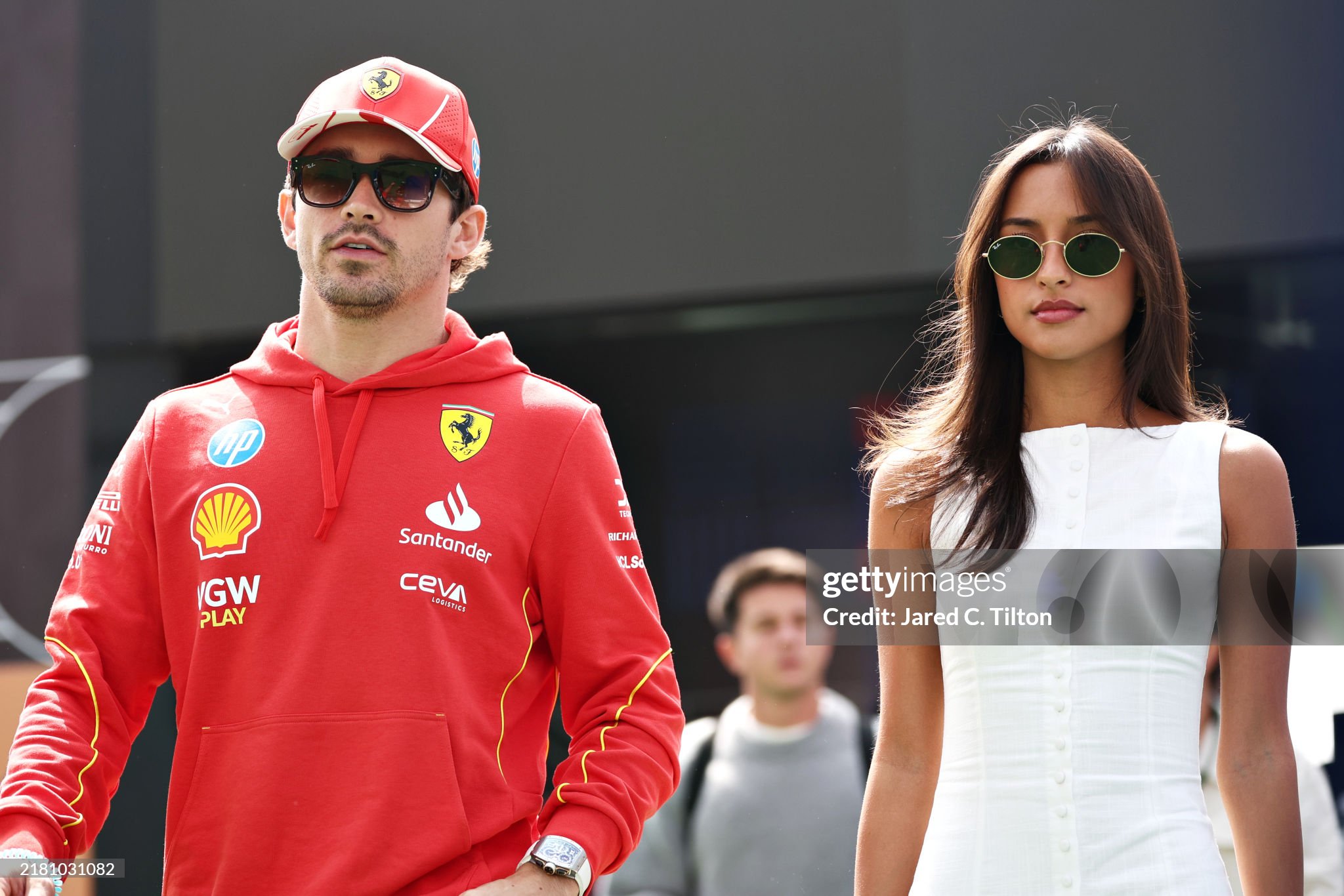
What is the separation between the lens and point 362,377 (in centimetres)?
232

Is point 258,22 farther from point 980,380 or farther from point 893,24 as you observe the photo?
point 980,380

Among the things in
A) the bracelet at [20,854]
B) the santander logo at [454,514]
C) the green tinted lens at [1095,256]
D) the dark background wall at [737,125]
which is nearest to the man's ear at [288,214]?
the santander logo at [454,514]

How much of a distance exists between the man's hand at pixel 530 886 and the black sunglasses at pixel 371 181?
0.98 m

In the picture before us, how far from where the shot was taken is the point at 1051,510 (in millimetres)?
2260

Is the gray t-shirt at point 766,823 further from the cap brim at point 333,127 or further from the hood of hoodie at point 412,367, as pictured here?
the cap brim at point 333,127

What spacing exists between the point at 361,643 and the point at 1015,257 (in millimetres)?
1093

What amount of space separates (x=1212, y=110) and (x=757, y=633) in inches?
64.5

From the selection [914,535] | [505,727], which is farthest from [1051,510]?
[505,727]

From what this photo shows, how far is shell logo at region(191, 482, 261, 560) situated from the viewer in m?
2.18

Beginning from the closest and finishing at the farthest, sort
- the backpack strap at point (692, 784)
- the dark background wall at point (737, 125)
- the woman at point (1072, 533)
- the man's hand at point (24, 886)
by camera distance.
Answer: the man's hand at point (24, 886)
the woman at point (1072, 533)
the backpack strap at point (692, 784)
the dark background wall at point (737, 125)

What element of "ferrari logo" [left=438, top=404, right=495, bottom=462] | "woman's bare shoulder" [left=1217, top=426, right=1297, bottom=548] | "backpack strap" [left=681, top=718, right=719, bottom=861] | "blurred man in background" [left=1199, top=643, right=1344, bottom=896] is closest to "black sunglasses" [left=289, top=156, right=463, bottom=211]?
"ferrari logo" [left=438, top=404, right=495, bottom=462]

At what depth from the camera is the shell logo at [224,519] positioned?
7.15ft

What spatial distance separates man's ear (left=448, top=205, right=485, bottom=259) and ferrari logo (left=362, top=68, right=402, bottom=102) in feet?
0.70

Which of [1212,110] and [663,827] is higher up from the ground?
[1212,110]
